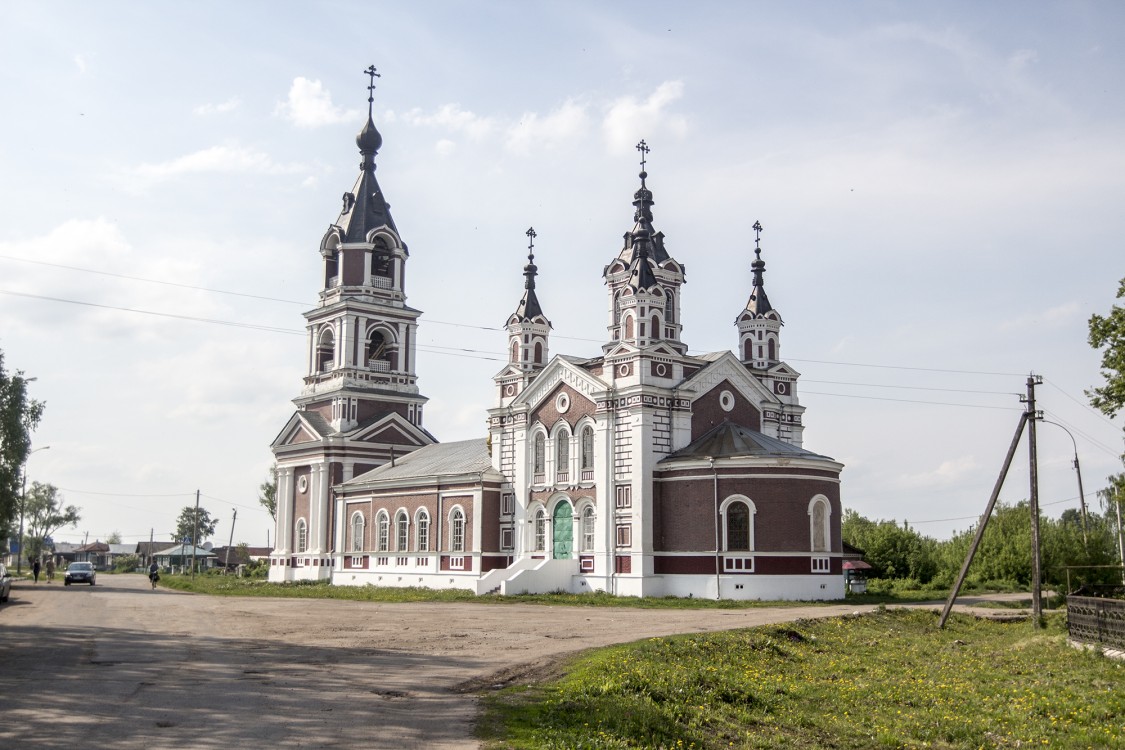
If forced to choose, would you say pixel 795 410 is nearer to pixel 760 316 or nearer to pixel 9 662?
pixel 760 316

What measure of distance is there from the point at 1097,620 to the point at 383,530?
36.6 meters

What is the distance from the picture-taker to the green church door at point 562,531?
4212 cm

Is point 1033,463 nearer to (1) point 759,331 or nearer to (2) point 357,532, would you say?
(1) point 759,331

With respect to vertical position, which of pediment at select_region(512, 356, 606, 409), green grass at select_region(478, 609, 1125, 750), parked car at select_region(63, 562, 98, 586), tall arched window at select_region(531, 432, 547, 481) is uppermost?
pediment at select_region(512, 356, 606, 409)

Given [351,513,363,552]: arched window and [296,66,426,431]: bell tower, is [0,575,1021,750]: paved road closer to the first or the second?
[351,513,363,552]: arched window

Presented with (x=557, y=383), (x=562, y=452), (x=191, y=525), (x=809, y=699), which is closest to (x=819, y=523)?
(x=562, y=452)

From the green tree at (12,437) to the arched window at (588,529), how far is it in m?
27.6

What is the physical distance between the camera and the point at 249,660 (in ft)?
58.1

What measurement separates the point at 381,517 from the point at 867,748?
1595 inches

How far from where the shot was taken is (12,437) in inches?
1966

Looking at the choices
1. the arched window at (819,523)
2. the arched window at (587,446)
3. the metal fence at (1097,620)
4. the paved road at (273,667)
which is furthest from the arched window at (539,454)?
the metal fence at (1097,620)

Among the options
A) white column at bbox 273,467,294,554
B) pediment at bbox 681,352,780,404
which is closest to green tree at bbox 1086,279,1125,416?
pediment at bbox 681,352,780,404

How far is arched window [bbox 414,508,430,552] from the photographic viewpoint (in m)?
48.6

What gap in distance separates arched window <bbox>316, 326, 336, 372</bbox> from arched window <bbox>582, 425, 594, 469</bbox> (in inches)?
825
